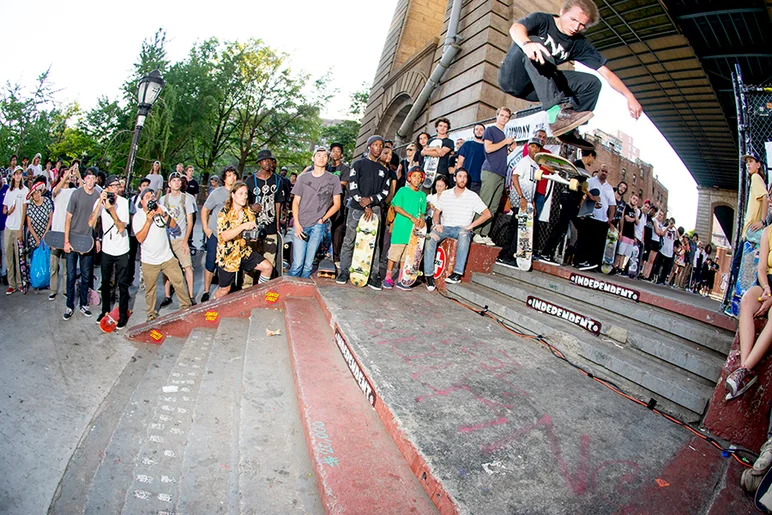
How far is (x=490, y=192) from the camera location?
250 inches

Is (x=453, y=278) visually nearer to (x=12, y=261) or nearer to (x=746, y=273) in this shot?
(x=746, y=273)

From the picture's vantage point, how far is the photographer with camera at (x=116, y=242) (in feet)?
17.2

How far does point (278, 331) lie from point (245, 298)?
1087mm

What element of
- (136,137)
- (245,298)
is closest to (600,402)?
(245,298)

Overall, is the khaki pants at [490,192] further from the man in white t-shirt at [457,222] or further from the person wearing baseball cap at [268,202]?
the person wearing baseball cap at [268,202]

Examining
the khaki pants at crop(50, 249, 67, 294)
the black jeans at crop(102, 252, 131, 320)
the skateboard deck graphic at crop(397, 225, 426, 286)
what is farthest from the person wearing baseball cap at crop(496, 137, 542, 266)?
the khaki pants at crop(50, 249, 67, 294)

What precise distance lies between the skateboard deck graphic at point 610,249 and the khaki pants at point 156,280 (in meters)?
7.73

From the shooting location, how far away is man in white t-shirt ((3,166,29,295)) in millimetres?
6500

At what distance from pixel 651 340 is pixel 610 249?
4944 mm

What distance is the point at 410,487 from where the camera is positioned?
1.79m

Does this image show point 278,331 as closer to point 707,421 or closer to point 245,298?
point 245,298

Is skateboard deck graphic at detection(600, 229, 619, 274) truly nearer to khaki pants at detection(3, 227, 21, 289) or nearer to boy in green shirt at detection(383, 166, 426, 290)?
boy in green shirt at detection(383, 166, 426, 290)

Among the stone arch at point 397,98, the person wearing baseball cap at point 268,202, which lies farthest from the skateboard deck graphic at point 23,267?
the stone arch at point 397,98

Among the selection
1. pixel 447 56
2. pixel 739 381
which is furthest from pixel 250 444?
pixel 447 56
